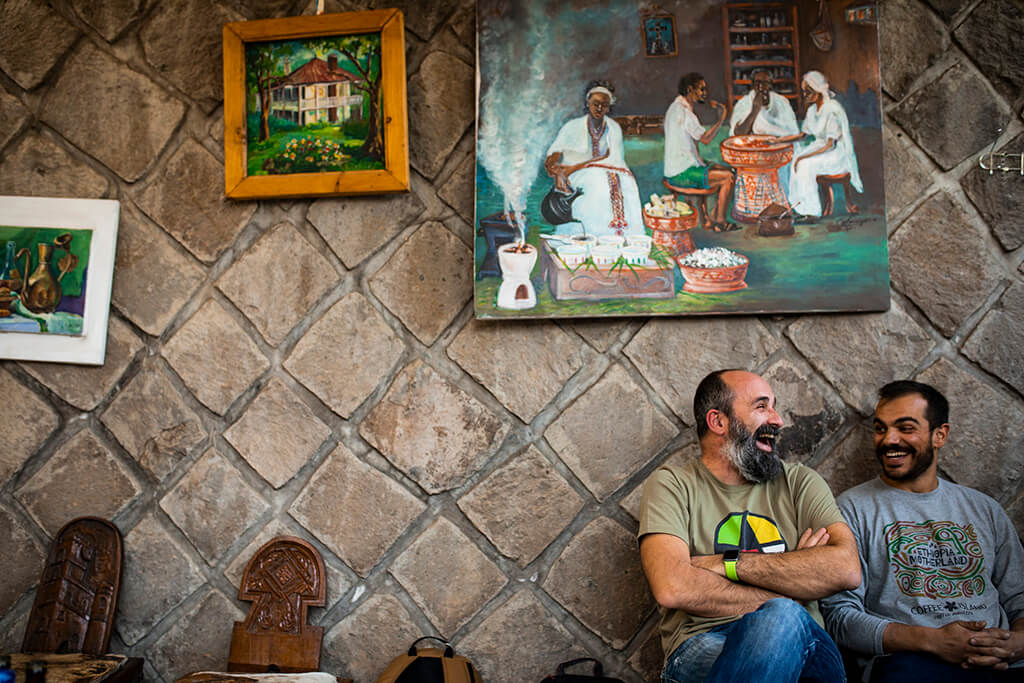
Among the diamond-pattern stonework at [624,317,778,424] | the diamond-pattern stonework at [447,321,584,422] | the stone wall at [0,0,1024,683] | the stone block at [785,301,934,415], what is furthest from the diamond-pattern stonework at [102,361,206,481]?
the stone block at [785,301,934,415]

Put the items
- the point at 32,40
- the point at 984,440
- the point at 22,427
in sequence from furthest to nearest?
the point at 32,40
the point at 22,427
the point at 984,440

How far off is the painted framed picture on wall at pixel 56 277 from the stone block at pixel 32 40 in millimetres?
494

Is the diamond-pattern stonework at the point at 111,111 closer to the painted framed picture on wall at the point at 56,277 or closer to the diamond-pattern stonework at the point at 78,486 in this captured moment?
the painted framed picture on wall at the point at 56,277

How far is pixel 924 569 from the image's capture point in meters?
2.27

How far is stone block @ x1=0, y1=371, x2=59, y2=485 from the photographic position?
2873mm

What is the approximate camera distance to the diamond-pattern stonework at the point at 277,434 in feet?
9.05

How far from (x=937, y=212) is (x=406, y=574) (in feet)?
6.79

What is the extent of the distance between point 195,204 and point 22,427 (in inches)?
39.1

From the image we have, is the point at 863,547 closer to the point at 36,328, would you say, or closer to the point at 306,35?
the point at 306,35

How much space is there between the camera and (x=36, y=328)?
2906 millimetres

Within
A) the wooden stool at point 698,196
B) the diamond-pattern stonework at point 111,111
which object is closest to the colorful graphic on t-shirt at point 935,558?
the wooden stool at point 698,196

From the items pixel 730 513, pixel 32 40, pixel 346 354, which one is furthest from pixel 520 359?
pixel 32 40

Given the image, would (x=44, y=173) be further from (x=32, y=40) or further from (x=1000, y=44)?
(x=1000, y=44)

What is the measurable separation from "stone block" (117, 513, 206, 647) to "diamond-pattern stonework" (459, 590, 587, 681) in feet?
3.17
